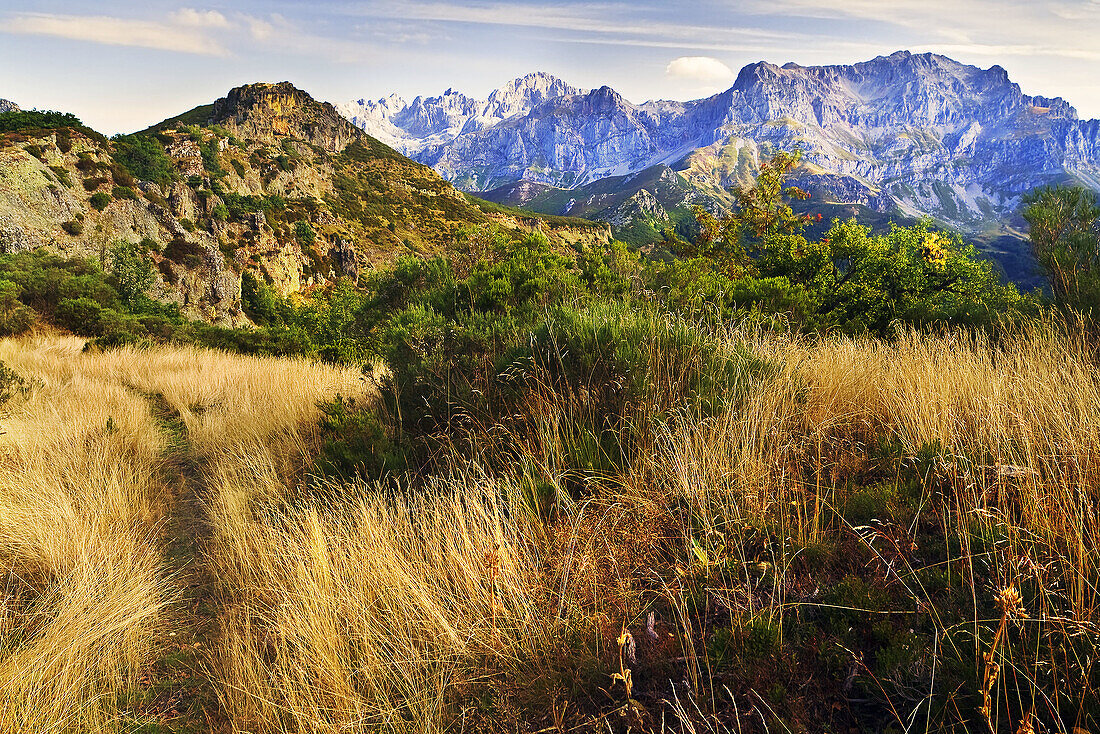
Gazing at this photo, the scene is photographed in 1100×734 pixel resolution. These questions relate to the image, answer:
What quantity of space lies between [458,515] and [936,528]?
2.43 meters

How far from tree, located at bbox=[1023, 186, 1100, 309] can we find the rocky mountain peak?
120203mm

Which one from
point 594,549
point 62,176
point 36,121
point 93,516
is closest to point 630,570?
point 594,549

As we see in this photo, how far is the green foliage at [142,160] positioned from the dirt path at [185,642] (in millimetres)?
62068

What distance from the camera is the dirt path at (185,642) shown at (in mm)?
2506

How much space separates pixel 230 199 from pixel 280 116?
62.0m

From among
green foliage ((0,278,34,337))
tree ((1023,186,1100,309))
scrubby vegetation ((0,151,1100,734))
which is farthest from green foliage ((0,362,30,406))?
tree ((1023,186,1100,309))

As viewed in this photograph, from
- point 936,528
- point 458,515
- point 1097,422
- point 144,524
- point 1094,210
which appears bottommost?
point 144,524

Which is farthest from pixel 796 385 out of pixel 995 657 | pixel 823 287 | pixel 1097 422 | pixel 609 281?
pixel 823 287

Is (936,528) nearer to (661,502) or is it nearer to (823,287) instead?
(661,502)

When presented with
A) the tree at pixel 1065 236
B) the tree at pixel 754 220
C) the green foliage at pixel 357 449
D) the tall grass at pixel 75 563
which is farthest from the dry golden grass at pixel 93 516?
the tree at pixel 754 220

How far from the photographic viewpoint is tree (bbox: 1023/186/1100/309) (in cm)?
774

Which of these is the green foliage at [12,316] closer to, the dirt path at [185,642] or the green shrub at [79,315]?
the green shrub at [79,315]

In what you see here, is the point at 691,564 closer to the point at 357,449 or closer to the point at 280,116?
the point at 357,449

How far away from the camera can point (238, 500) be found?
14.0 feet
